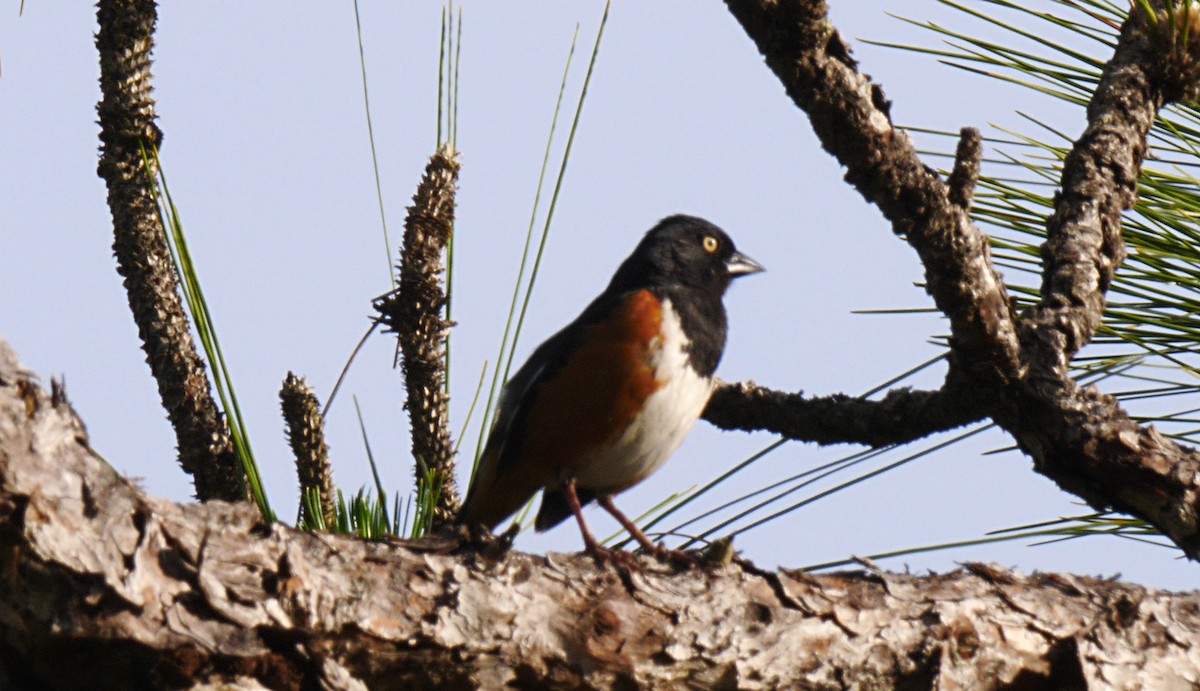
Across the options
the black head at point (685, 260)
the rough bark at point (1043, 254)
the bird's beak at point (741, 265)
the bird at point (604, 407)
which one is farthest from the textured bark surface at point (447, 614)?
the bird's beak at point (741, 265)

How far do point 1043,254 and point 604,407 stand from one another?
5.08 ft

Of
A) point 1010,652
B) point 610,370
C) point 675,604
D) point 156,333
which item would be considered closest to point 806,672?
point 675,604

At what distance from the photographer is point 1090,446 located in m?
2.39

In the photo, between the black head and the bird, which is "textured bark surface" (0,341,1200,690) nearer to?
the bird

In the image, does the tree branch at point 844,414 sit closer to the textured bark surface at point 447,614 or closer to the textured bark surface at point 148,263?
the textured bark surface at point 447,614

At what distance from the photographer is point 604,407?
3.75 meters

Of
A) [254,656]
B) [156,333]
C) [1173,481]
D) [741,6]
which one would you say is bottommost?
[1173,481]

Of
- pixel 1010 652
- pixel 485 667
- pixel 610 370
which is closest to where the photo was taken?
pixel 485 667

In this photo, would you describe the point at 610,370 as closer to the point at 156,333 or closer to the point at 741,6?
the point at 156,333

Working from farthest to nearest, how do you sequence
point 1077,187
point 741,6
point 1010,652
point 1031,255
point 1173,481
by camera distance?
point 1031,255, point 1077,187, point 1173,481, point 1010,652, point 741,6

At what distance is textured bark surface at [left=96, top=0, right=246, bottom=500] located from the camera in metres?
2.56

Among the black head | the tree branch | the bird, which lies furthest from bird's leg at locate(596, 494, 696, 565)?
the black head

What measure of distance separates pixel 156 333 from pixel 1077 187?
1908 mm

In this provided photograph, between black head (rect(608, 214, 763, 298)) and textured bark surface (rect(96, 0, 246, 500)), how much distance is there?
205 cm
